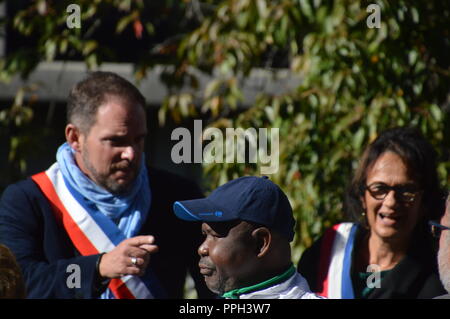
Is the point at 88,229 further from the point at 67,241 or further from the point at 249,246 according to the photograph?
the point at 249,246

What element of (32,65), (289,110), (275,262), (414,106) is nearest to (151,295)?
(275,262)

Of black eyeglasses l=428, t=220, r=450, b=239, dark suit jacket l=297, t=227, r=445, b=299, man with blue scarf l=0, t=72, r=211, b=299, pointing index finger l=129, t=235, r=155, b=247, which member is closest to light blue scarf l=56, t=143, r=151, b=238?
man with blue scarf l=0, t=72, r=211, b=299

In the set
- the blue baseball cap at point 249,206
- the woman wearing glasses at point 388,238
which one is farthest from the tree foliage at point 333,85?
the blue baseball cap at point 249,206

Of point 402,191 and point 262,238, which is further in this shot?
point 402,191

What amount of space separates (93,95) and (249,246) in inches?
39.7

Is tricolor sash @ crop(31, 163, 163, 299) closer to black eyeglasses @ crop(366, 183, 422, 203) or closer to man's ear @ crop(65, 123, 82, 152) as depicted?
man's ear @ crop(65, 123, 82, 152)

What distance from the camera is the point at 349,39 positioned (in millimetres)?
4539

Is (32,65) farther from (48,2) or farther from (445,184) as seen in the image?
(445,184)

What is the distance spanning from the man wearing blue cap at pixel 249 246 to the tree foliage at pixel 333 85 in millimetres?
1757

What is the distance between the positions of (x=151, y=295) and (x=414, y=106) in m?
2.01

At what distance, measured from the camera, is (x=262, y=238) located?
2750 millimetres

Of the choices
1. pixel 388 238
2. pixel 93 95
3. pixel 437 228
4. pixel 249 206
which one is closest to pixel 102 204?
pixel 93 95
